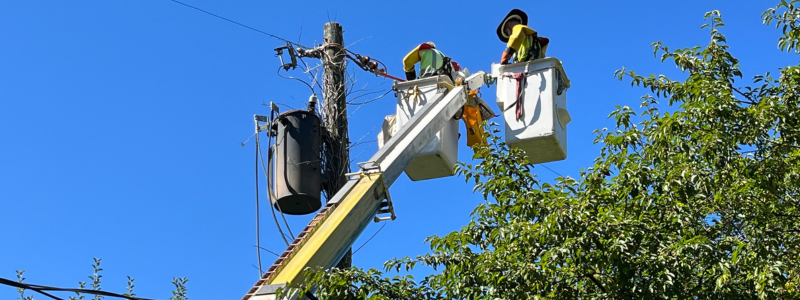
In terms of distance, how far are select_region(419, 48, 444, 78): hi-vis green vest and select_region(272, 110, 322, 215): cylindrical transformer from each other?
195cm

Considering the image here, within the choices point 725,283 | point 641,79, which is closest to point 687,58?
point 641,79

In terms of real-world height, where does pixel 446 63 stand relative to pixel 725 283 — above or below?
above

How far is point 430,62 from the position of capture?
12.1m

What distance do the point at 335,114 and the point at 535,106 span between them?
220cm

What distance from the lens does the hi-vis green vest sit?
12.1m

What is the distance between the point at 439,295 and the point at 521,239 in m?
0.74

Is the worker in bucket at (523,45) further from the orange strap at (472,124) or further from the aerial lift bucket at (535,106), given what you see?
the orange strap at (472,124)

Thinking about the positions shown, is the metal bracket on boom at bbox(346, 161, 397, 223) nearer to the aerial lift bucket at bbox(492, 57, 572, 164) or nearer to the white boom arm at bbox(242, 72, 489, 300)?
the white boom arm at bbox(242, 72, 489, 300)

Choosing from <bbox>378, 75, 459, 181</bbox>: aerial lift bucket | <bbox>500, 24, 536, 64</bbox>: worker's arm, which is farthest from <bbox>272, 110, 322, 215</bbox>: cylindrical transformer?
<bbox>500, 24, 536, 64</bbox>: worker's arm

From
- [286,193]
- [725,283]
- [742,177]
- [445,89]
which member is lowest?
[725,283]

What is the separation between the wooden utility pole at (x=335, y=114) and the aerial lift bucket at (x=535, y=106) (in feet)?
6.05

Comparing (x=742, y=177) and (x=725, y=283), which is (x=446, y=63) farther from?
(x=725, y=283)

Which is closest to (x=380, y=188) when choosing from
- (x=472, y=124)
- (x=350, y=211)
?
(x=350, y=211)

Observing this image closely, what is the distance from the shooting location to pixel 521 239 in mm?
8328
